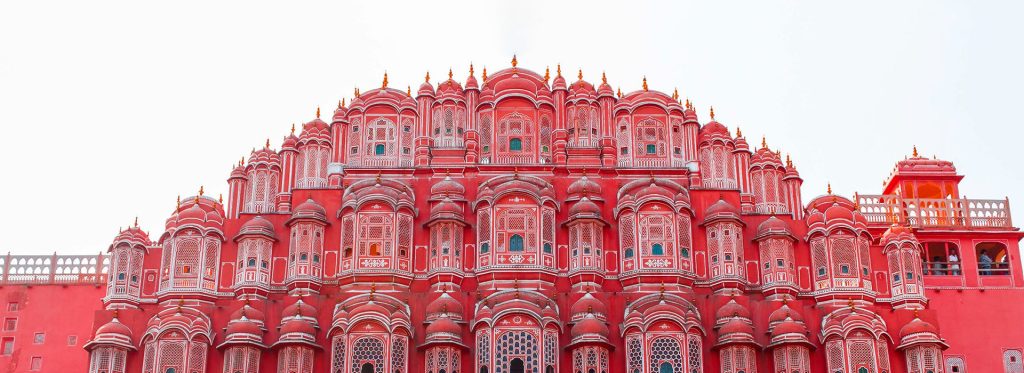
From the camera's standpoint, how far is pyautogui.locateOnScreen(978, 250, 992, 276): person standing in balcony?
4691 centimetres

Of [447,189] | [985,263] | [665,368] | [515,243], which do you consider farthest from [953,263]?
[447,189]

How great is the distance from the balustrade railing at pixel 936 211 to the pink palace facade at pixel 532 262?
1.91ft

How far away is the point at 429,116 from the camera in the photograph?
1770 inches

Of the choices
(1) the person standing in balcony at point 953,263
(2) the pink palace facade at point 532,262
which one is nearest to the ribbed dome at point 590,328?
(2) the pink palace facade at point 532,262

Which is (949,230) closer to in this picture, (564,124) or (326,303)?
(564,124)

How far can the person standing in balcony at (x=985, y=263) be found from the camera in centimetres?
4691

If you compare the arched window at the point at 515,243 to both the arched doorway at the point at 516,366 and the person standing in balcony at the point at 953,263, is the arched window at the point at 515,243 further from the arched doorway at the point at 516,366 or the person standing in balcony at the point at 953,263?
the person standing in balcony at the point at 953,263

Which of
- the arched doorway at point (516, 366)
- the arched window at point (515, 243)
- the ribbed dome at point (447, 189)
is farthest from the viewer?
the ribbed dome at point (447, 189)

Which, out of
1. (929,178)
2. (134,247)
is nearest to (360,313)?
Result: (134,247)

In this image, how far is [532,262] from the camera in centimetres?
4122

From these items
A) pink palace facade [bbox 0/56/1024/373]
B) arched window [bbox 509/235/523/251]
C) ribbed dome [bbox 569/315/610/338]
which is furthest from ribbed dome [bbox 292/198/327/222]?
ribbed dome [bbox 569/315/610/338]

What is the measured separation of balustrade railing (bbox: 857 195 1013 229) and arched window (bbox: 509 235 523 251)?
46.3ft

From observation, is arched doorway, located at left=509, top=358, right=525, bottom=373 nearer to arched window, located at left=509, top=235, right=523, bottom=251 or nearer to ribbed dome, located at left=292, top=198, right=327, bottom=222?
arched window, located at left=509, top=235, right=523, bottom=251

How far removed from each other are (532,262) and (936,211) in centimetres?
1644
